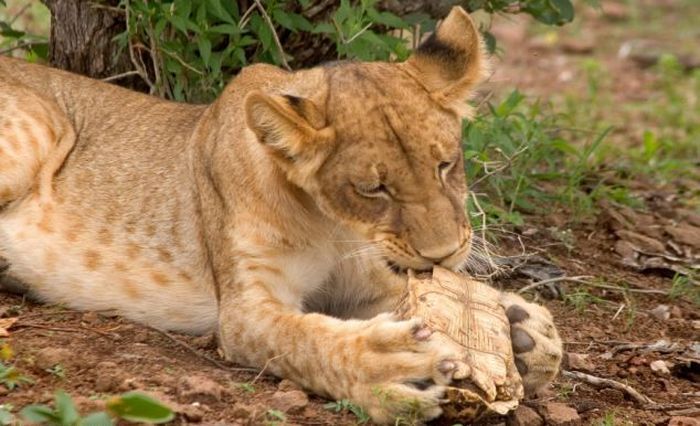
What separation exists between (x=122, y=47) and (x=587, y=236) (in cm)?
275

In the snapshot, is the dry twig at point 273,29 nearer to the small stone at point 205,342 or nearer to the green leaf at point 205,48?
the green leaf at point 205,48

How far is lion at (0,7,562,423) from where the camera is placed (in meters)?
4.67

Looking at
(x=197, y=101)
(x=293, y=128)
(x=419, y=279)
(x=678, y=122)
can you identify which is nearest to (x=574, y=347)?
(x=419, y=279)

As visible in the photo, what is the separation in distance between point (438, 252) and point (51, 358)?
1416 millimetres

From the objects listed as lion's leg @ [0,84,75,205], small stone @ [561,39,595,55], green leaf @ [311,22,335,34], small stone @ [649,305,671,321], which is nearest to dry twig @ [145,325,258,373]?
lion's leg @ [0,84,75,205]

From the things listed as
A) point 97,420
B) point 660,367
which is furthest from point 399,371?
point 660,367

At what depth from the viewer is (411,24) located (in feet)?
23.3

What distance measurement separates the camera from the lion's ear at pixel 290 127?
474 cm

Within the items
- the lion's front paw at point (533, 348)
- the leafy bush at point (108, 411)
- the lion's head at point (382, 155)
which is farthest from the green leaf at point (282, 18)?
the leafy bush at point (108, 411)

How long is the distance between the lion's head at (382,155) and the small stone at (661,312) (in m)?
1.85

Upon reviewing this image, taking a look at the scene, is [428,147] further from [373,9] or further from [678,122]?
[678,122]

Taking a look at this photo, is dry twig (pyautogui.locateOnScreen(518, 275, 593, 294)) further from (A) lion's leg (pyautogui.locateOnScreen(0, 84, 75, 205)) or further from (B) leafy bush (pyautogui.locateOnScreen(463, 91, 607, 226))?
(A) lion's leg (pyautogui.locateOnScreen(0, 84, 75, 205))

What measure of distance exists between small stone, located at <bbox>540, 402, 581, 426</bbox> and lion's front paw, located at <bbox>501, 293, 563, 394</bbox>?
0.09m

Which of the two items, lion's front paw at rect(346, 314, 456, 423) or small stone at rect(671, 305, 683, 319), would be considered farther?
small stone at rect(671, 305, 683, 319)
